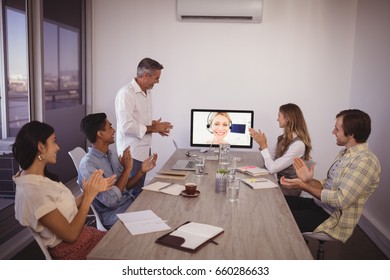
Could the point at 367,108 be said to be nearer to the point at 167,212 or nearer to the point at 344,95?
the point at 344,95

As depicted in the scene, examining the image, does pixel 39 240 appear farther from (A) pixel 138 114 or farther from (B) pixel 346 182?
(A) pixel 138 114

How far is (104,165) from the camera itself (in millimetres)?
2354

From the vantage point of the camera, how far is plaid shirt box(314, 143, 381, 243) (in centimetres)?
210

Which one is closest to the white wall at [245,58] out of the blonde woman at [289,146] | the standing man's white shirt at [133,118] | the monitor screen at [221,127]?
the monitor screen at [221,127]

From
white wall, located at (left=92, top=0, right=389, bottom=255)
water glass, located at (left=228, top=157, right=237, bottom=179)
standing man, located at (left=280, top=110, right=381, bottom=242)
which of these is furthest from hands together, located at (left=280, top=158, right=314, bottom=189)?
white wall, located at (left=92, top=0, right=389, bottom=255)

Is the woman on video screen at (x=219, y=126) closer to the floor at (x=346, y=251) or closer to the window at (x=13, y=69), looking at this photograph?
the floor at (x=346, y=251)

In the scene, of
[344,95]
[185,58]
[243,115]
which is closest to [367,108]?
[344,95]

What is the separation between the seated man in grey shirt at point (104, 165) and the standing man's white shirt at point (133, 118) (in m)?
0.71

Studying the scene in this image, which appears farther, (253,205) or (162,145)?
(162,145)

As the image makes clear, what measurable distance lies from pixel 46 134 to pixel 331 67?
353cm

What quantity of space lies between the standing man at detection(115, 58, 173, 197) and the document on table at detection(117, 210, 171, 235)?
1.27 metres

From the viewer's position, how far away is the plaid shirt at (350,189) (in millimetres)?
2096

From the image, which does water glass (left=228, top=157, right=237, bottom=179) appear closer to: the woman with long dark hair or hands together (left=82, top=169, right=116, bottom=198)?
hands together (left=82, top=169, right=116, bottom=198)

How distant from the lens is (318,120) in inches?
175
